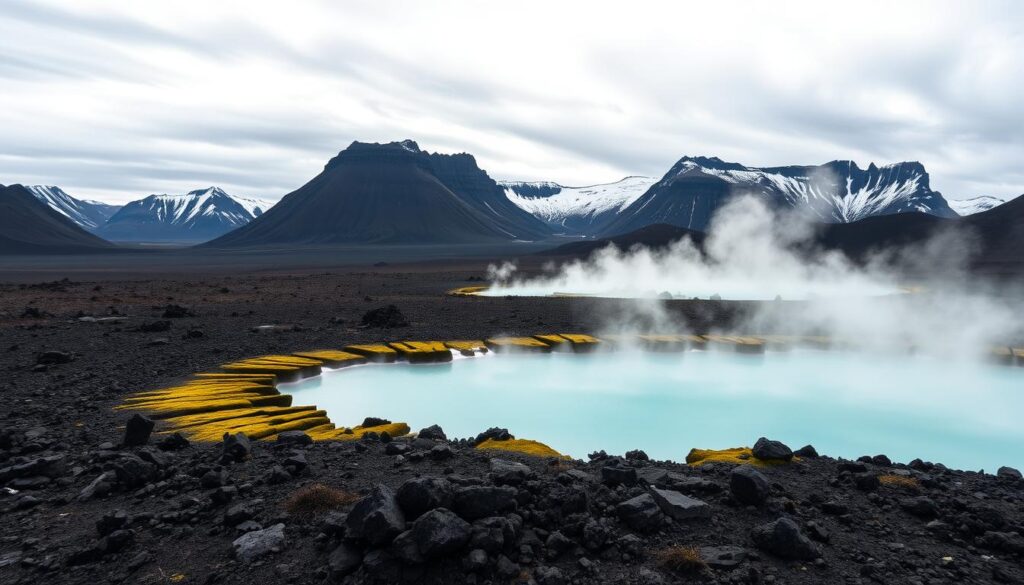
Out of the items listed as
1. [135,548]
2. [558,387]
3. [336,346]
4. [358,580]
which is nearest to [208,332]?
[336,346]

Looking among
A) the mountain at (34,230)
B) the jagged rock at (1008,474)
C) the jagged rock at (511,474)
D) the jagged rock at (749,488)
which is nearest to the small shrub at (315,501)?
the jagged rock at (511,474)

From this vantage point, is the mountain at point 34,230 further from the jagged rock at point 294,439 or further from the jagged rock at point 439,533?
the jagged rock at point 439,533

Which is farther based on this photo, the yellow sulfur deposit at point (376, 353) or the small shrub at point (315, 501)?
the yellow sulfur deposit at point (376, 353)

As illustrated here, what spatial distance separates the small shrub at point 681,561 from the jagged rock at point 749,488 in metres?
1.29

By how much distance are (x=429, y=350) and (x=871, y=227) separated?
88490 mm

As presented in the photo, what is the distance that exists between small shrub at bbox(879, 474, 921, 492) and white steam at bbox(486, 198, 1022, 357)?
17.6m

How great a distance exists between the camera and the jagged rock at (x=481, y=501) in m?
5.59

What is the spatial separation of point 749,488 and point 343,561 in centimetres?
428

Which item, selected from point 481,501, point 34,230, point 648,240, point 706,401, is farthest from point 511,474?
point 34,230

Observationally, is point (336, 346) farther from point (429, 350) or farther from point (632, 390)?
point (632, 390)

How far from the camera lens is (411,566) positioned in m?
5.05

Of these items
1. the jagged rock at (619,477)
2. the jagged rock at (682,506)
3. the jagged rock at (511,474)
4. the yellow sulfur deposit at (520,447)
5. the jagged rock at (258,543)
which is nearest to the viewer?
the jagged rock at (258,543)

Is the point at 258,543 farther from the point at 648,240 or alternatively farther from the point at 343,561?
the point at 648,240

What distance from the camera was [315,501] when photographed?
618 cm
